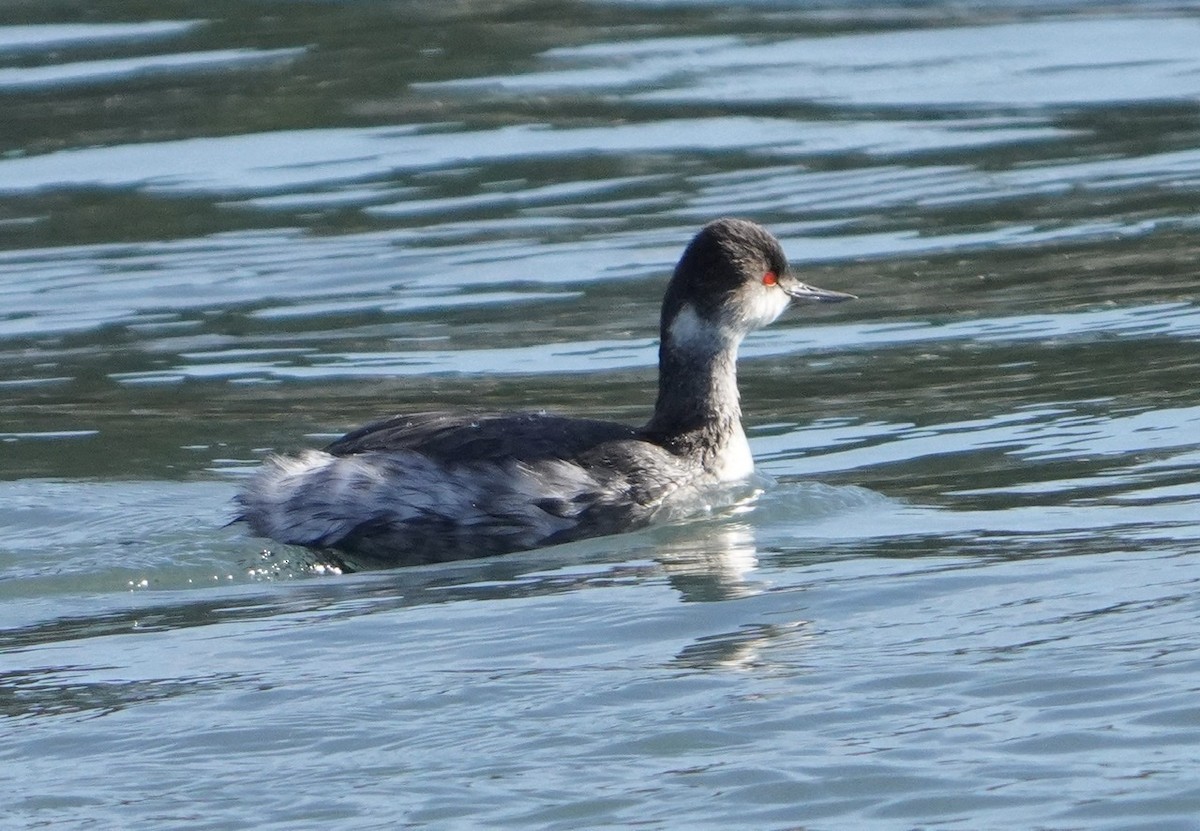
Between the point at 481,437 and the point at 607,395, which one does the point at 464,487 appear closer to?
the point at 481,437

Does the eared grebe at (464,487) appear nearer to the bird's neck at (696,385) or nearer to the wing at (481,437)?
the wing at (481,437)

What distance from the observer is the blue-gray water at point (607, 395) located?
Result: 212 inches

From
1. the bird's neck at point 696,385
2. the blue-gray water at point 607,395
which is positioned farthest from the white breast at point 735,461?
the blue-gray water at point 607,395

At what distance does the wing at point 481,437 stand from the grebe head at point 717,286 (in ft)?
2.35

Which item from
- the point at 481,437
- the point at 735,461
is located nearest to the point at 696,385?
the point at 735,461

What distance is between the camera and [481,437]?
309 inches

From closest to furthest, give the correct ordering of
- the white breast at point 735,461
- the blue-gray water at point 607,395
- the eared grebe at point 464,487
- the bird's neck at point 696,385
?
the blue-gray water at point 607,395
the eared grebe at point 464,487
the white breast at point 735,461
the bird's neck at point 696,385

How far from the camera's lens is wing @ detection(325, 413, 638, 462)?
7.83 metres

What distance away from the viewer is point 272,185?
14367mm

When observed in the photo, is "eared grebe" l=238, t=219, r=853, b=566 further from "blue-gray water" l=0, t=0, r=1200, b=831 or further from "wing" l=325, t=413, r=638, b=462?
"blue-gray water" l=0, t=0, r=1200, b=831

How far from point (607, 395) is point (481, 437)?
2261mm

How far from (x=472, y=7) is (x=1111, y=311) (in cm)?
795

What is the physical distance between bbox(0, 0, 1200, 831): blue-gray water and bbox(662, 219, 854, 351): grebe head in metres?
0.59

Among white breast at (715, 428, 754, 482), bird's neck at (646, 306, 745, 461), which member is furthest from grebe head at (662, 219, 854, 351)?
white breast at (715, 428, 754, 482)
